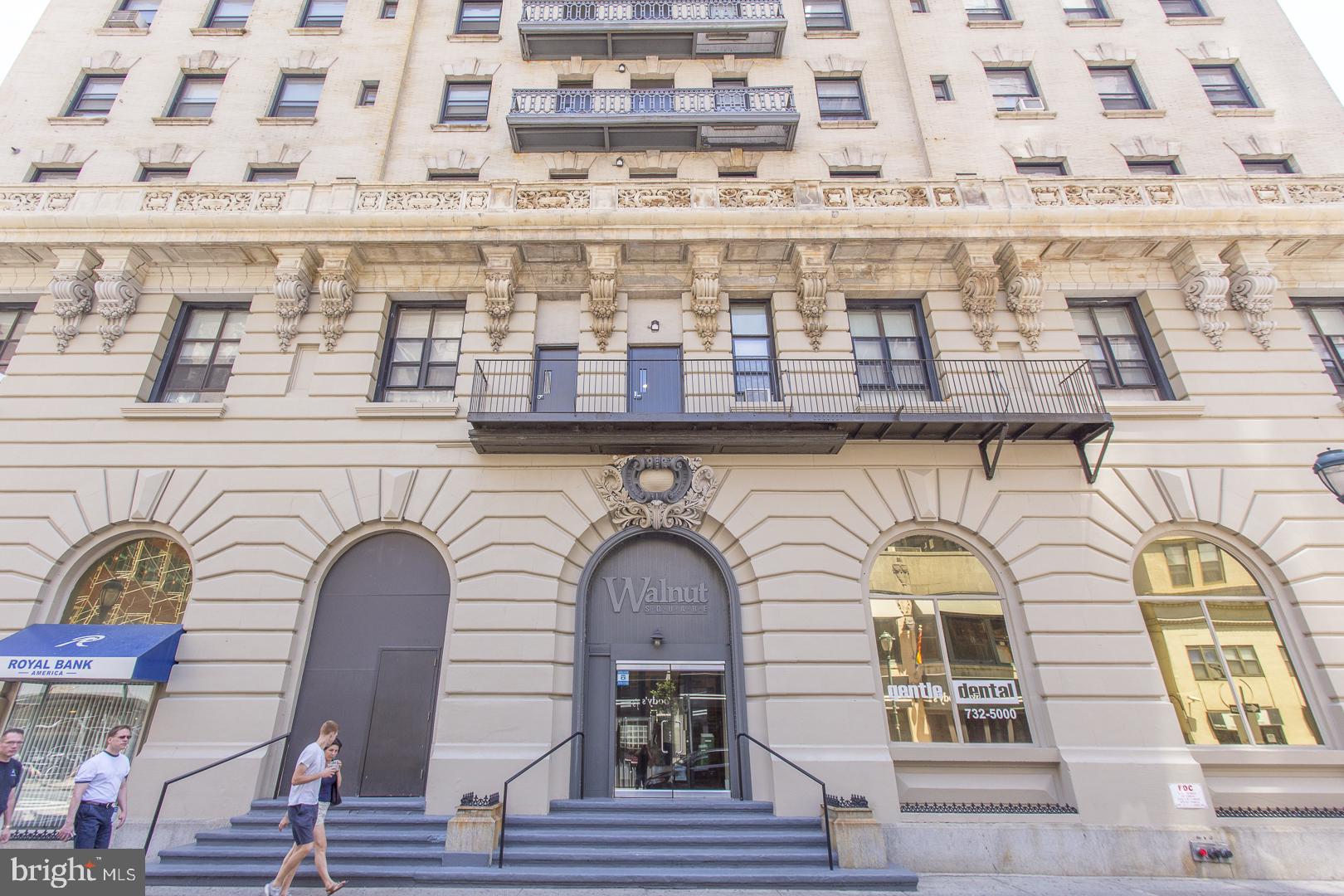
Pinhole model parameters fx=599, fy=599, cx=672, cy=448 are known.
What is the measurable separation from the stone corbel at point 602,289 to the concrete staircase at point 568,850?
8660mm

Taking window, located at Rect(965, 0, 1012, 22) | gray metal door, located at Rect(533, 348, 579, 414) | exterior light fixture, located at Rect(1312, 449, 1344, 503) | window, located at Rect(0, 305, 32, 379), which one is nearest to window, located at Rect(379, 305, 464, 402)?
gray metal door, located at Rect(533, 348, 579, 414)

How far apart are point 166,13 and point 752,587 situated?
22977 millimetres

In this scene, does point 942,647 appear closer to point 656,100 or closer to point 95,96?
point 656,100

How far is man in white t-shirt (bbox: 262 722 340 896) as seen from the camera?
7.05 m

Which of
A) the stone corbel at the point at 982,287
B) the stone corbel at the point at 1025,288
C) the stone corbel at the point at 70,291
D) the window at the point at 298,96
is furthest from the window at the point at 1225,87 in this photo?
the stone corbel at the point at 70,291

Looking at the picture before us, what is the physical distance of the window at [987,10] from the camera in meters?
17.7

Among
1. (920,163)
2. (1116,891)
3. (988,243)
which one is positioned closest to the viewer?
(1116,891)

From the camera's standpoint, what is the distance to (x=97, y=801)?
697 cm

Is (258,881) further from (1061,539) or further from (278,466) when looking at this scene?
(1061,539)

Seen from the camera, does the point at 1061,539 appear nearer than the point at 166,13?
Yes

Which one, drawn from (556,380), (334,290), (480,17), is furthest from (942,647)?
(480,17)

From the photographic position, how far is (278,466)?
1165 centimetres

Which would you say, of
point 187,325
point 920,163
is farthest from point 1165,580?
point 187,325

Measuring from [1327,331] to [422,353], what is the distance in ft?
64.6
